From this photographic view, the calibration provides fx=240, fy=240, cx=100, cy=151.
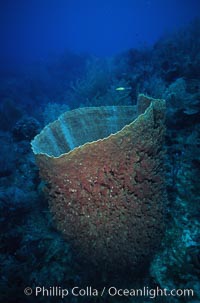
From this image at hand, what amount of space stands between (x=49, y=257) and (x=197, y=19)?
12.0m

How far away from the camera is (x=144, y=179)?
1.90 meters

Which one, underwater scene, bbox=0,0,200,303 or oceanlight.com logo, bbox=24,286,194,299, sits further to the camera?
oceanlight.com logo, bbox=24,286,194,299

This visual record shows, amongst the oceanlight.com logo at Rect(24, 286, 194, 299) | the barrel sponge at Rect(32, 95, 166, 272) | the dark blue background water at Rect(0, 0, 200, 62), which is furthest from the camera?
the dark blue background water at Rect(0, 0, 200, 62)

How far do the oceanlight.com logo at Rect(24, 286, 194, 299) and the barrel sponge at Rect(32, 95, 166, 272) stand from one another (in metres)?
0.24

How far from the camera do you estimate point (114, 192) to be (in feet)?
5.98

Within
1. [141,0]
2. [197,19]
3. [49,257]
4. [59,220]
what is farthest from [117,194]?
[141,0]

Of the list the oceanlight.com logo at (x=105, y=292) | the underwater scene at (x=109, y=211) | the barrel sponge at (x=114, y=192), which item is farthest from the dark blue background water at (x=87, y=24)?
the oceanlight.com logo at (x=105, y=292)

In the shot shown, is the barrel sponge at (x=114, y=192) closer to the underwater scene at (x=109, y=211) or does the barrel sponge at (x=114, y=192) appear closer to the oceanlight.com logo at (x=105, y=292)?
the underwater scene at (x=109, y=211)

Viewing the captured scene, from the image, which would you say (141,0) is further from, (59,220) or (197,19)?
(59,220)

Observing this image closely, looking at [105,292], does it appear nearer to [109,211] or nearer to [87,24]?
[109,211]

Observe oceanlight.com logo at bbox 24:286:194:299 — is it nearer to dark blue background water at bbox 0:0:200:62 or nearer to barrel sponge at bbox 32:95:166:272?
barrel sponge at bbox 32:95:166:272

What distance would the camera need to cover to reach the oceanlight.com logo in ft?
6.75

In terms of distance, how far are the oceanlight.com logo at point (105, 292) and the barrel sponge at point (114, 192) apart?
0.80ft

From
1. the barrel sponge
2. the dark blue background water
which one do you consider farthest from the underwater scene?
the dark blue background water
